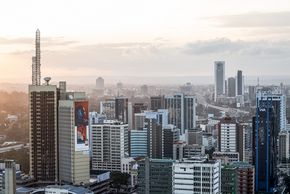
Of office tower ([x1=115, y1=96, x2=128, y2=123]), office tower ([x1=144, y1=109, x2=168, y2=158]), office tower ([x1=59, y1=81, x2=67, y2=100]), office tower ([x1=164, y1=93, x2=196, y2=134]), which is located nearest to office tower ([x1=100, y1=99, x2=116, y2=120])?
office tower ([x1=115, y1=96, x2=128, y2=123])

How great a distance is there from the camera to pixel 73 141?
41.0 ft

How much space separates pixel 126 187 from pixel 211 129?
8653mm

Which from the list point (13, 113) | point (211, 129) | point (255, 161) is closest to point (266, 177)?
point (255, 161)

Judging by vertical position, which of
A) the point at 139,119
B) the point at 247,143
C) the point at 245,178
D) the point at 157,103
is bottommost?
the point at 245,178

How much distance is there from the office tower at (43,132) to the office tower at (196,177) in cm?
497

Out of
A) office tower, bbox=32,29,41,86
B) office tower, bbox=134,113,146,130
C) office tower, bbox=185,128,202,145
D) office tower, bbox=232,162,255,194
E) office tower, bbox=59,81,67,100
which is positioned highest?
office tower, bbox=32,29,41,86

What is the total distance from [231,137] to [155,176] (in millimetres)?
6493

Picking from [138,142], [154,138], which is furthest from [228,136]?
[138,142]

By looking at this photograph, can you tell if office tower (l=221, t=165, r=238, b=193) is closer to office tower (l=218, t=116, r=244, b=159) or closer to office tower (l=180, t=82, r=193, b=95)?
office tower (l=218, t=116, r=244, b=159)

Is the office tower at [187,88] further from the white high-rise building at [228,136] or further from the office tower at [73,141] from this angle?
the office tower at [73,141]

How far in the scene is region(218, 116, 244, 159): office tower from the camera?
16281 mm

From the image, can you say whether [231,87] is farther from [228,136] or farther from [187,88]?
[228,136]

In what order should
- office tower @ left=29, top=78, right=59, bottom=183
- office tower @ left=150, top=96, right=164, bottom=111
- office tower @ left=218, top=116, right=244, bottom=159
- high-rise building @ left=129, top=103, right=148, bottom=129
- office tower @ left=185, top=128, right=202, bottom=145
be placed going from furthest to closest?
office tower @ left=150, top=96, right=164, bottom=111 < high-rise building @ left=129, top=103, right=148, bottom=129 < office tower @ left=185, top=128, right=202, bottom=145 < office tower @ left=218, top=116, right=244, bottom=159 < office tower @ left=29, top=78, right=59, bottom=183

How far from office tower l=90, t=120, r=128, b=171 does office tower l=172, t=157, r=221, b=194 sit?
7.29m
